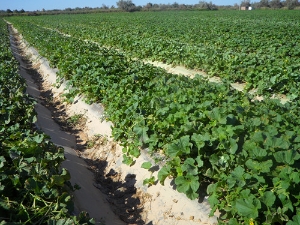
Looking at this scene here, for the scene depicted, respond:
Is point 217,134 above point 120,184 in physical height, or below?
above

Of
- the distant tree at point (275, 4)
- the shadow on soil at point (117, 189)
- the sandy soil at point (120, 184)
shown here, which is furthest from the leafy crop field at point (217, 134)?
the distant tree at point (275, 4)

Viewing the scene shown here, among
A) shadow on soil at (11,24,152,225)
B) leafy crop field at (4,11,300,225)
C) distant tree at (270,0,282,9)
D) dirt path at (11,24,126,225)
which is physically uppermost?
leafy crop field at (4,11,300,225)

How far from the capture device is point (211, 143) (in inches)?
150

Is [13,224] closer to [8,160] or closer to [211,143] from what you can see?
[8,160]

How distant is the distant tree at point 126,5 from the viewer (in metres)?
83.7

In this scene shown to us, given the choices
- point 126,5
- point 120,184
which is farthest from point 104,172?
point 126,5

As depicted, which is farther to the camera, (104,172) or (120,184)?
(104,172)

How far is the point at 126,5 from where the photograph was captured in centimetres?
8725

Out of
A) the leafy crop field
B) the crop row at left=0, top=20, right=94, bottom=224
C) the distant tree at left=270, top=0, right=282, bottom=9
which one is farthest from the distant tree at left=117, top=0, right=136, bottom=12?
the crop row at left=0, top=20, right=94, bottom=224

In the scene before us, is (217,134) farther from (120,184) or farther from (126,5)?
(126,5)

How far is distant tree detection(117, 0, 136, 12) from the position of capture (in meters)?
83.7

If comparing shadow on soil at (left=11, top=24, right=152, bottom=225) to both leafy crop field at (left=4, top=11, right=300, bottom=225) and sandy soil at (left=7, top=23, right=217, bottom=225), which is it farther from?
leafy crop field at (left=4, top=11, right=300, bottom=225)

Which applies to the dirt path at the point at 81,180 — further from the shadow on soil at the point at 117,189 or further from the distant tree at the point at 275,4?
the distant tree at the point at 275,4

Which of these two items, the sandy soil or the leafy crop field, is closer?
the leafy crop field
